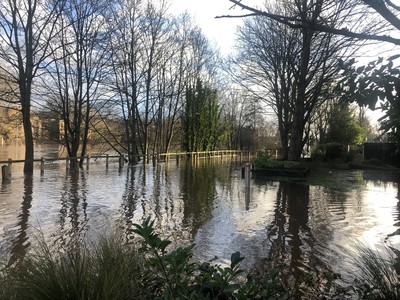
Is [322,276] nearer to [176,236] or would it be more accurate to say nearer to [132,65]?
[176,236]

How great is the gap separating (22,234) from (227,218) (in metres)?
4.04

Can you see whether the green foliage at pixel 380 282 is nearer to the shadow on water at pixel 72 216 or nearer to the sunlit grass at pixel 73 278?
the sunlit grass at pixel 73 278

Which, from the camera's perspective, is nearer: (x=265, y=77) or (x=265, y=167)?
(x=265, y=167)

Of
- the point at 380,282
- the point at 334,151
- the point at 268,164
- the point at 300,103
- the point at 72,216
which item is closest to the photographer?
the point at 380,282

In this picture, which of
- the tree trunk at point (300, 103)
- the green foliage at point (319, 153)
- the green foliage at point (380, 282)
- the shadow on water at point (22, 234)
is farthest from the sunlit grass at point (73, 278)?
the green foliage at point (319, 153)

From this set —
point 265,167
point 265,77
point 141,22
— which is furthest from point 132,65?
point 265,167

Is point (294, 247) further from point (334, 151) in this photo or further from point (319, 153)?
point (319, 153)

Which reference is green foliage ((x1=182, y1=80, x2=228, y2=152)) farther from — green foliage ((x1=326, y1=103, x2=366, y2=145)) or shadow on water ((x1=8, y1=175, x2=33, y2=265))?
shadow on water ((x1=8, y1=175, x2=33, y2=265))

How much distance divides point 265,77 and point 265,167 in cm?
1107

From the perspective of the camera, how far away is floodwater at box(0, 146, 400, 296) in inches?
227

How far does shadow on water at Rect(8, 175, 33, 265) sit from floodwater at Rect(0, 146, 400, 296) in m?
0.02

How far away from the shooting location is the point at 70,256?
297 centimetres

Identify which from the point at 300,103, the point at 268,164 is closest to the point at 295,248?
the point at 268,164

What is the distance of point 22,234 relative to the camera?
21.5 feet
